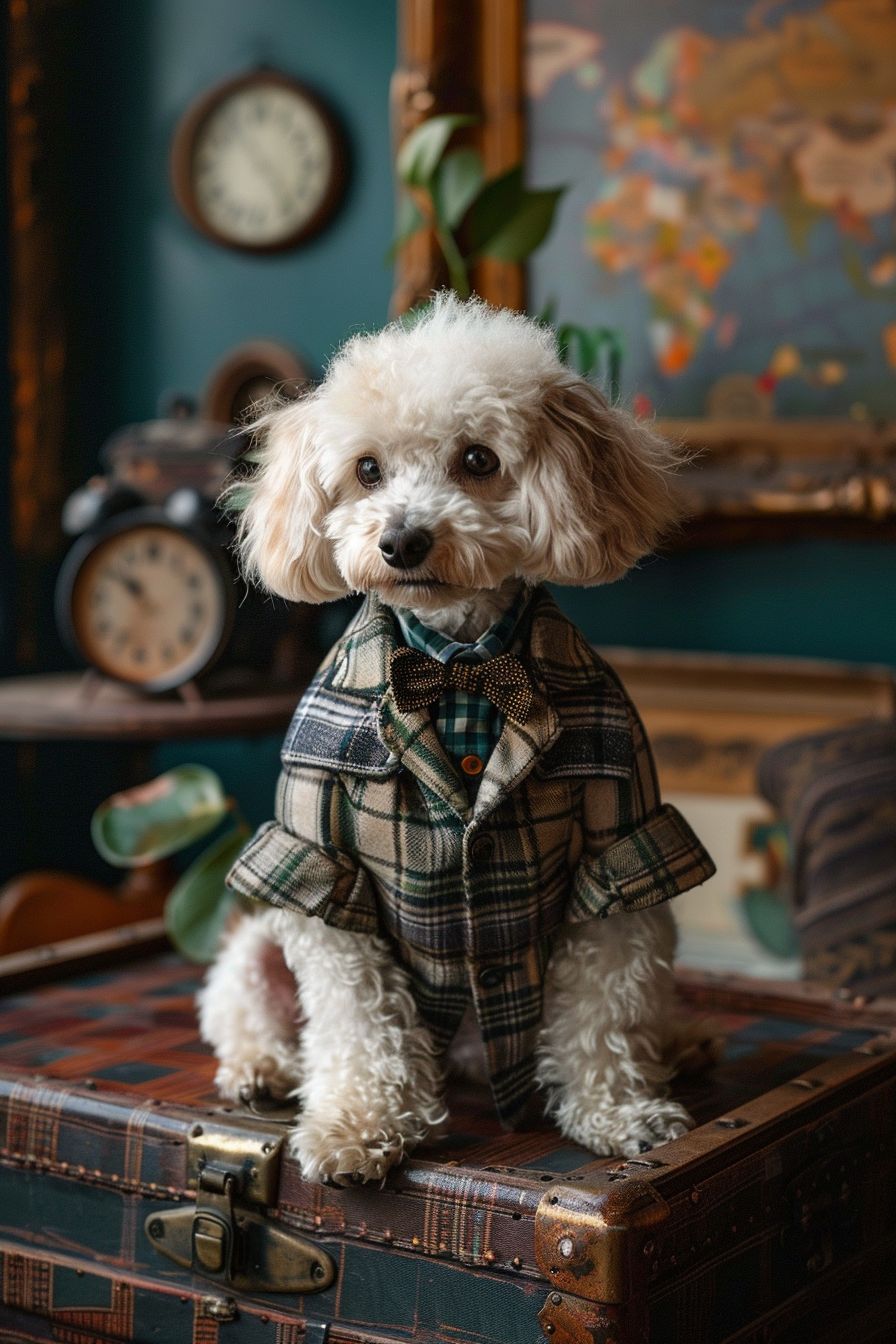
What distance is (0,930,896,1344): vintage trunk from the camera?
1183 mm

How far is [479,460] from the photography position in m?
1.21

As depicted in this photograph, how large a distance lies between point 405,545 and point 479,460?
0.10 metres

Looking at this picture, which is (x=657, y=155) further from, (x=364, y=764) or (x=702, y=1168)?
(x=702, y=1168)

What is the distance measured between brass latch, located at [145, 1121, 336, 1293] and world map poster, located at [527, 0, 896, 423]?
53.9 inches

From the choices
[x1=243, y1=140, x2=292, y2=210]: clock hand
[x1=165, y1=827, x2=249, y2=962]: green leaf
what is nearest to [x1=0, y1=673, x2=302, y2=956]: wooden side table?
[x1=165, y1=827, x2=249, y2=962]: green leaf

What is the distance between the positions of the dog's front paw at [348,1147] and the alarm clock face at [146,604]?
118cm

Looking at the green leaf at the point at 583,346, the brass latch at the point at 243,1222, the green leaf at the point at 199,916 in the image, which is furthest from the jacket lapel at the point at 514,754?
the green leaf at the point at 583,346

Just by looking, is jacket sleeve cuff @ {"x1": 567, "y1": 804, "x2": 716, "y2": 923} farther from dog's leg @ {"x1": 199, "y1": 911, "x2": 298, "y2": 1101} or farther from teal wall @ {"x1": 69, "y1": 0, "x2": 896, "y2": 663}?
teal wall @ {"x1": 69, "y1": 0, "x2": 896, "y2": 663}

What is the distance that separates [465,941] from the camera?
1.28 metres

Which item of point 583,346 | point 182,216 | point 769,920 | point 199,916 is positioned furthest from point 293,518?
point 182,216

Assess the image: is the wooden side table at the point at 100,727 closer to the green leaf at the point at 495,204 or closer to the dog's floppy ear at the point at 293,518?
the green leaf at the point at 495,204

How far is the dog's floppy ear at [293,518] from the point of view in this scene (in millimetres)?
1267

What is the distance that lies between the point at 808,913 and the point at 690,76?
135cm

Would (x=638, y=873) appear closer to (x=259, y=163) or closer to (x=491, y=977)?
(x=491, y=977)
